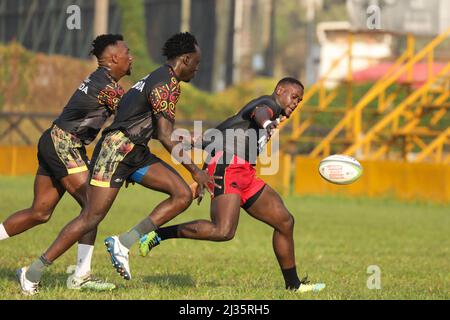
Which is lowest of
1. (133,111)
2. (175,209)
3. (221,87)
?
(221,87)

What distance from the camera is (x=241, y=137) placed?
10031 millimetres

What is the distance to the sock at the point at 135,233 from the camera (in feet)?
31.2

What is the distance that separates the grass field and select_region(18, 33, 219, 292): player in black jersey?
1.52 ft

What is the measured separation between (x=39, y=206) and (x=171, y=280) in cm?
159

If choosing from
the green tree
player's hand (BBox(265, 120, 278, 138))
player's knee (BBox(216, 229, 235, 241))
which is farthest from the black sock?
the green tree

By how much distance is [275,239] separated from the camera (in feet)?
33.7

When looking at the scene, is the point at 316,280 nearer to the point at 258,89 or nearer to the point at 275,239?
the point at 275,239

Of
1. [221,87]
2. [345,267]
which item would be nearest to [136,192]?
[345,267]

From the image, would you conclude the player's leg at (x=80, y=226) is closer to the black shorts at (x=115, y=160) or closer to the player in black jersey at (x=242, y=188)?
the black shorts at (x=115, y=160)

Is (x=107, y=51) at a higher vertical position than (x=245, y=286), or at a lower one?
higher

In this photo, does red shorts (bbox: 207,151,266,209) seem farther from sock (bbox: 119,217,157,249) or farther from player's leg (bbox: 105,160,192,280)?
sock (bbox: 119,217,157,249)

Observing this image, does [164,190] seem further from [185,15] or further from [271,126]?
[185,15]

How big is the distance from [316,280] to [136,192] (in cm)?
1641
